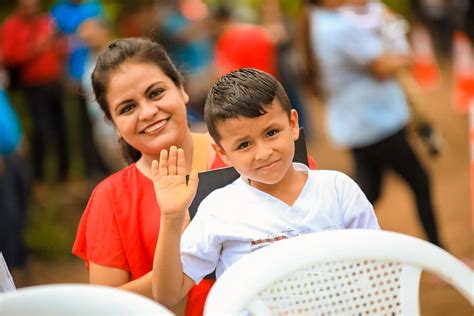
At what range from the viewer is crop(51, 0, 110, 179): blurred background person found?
695 cm

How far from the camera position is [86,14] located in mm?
6895

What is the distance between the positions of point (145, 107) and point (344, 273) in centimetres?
76

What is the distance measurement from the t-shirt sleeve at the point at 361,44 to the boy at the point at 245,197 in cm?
224

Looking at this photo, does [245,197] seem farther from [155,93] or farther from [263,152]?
[155,93]

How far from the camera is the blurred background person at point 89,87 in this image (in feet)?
21.7

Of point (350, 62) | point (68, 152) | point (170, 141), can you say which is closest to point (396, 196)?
point (350, 62)

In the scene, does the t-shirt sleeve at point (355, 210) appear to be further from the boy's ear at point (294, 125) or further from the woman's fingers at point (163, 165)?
the woman's fingers at point (163, 165)

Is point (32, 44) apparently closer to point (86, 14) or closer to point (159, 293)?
point (86, 14)

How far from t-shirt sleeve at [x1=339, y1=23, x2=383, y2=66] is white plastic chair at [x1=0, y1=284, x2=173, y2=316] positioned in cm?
282

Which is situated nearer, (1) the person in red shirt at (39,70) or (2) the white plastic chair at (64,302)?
(2) the white plastic chair at (64,302)

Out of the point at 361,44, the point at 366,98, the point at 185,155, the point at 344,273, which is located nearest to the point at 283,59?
the point at 366,98

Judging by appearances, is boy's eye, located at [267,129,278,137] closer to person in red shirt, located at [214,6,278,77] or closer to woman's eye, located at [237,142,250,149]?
woman's eye, located at [237,142,250,149]

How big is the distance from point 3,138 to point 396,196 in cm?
299

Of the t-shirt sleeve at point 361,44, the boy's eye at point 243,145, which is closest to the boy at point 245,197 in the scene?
the boy's eye at point 243,145
